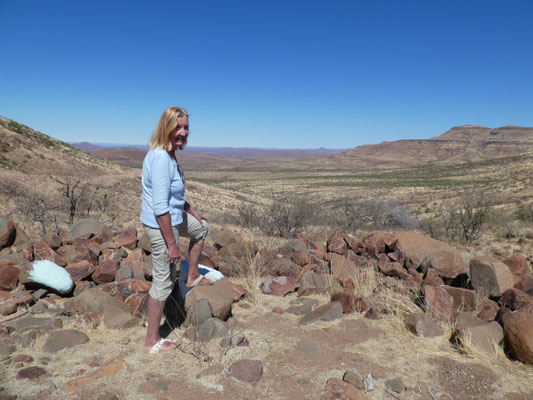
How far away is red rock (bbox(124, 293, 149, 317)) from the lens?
13.3 ft

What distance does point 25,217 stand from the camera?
395 inches

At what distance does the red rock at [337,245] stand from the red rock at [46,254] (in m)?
4.26

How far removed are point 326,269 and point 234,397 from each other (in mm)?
3159

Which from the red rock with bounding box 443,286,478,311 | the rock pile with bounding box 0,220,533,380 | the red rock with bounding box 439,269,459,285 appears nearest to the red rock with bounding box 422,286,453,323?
the rock pile with bounding box 0,220,533,380

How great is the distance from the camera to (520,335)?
3.30m

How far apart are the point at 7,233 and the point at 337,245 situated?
5.54m

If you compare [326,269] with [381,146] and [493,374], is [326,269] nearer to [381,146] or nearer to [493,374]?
[493,374]

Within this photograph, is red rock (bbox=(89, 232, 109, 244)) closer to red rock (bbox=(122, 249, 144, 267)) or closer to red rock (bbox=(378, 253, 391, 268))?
red rock (bbox=(122, 249, 144, 267))

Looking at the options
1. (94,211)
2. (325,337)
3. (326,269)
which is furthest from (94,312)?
(94,211)

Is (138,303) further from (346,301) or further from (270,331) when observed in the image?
(346,301)

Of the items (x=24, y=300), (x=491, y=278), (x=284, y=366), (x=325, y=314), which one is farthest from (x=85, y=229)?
(x=491, y=278)

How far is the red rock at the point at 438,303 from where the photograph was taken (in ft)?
13.4

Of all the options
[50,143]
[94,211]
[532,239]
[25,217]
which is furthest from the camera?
[50,143]

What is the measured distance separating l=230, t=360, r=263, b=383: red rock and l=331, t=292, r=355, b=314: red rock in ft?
5.00
